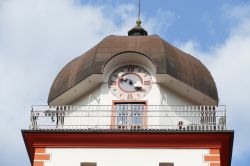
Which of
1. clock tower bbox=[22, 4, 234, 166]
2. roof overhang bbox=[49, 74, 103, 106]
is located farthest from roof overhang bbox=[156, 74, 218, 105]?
roof overhang bbox=[49, 74, 103, 106]

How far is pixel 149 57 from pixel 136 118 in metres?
2.32

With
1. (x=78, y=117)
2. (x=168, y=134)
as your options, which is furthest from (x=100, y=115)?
(x=168, y=134)

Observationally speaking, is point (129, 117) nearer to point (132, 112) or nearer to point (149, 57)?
point (132, 112)

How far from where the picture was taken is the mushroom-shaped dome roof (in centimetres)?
2775

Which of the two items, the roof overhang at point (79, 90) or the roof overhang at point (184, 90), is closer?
the roof overhang at point (184, 90)

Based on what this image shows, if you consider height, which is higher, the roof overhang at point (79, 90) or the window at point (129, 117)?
the roof overhang at point (79, 90)

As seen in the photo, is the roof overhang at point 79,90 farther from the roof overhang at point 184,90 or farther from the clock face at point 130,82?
the roof overhang at point 184,90

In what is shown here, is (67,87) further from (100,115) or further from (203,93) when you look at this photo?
(203,93)

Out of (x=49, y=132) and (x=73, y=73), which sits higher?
(x=73, y=73)

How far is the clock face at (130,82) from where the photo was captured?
90.8ft

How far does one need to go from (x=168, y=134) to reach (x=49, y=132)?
386 cm

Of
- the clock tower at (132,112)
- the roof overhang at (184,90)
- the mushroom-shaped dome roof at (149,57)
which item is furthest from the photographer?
the mushroom-shaped dome roof at (149,57)

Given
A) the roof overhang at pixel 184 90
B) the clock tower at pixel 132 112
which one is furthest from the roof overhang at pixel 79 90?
the roof overhang at pixel 184 90

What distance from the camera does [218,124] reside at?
2633cm
